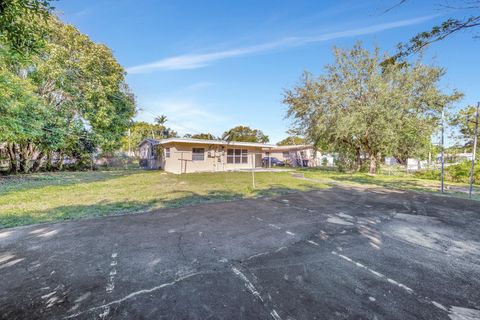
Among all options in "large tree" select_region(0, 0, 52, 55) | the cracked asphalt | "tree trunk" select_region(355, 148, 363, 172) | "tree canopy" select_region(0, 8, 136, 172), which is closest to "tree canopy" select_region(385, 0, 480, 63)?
the cracked asphalt

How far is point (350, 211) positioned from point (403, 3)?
4.46 metres

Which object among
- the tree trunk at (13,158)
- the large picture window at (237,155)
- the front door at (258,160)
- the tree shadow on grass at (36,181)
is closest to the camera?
the tree shadow on grass at (36,181)

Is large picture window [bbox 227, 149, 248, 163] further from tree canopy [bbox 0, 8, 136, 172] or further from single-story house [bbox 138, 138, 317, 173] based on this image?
tree canopy [bbox 0, 8, 136, 172]

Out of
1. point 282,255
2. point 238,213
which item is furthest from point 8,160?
point 282,255

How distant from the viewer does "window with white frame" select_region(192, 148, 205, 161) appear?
672 inches

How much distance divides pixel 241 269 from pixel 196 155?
15.3 m

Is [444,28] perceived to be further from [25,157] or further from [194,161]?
[25,157]

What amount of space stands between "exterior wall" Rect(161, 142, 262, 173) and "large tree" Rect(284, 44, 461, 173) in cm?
731

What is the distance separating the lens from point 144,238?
11.5ft

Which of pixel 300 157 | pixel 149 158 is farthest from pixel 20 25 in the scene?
pixel 300 157

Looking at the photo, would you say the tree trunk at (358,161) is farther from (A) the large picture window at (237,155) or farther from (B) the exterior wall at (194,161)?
(A) the large picture window at (237,155)

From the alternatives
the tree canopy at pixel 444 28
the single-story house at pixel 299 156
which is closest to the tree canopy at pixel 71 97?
the tree canopy at pixel 444 28

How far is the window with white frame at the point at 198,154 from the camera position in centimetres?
1706

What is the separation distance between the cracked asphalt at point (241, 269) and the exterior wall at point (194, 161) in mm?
11644
